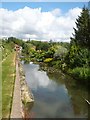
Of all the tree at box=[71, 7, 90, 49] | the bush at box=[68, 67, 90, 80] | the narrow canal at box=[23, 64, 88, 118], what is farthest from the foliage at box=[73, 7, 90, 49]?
the narrow canal at box=[23, 64, 88, 118]

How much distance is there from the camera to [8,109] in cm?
1653

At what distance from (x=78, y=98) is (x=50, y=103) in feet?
12.3

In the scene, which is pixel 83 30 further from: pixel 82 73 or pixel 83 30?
pixel 82 73

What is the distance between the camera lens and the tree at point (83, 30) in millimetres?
41631

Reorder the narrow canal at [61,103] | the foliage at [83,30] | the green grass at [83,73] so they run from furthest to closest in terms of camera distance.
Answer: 1. the foliage at [83,30]
2. the green grass at [83,73]
3. the narrow canal at [61,103]

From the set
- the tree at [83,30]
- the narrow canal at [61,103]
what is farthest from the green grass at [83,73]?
the tree at [83,30]

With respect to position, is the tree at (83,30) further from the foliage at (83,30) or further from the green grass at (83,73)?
the green grass at (83,73)

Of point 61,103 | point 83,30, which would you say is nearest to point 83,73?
point 61,103

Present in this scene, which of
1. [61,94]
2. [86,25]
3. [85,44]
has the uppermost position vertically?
[86,25]

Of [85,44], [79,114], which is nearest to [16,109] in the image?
[79,114]

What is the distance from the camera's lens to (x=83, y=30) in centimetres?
4253

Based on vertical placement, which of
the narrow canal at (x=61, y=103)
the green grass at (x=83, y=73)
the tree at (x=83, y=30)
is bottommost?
the narrow canal at (x=61, y=103)

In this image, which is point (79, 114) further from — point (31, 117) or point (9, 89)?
point (9, 89)

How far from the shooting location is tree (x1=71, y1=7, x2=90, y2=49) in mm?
41631
